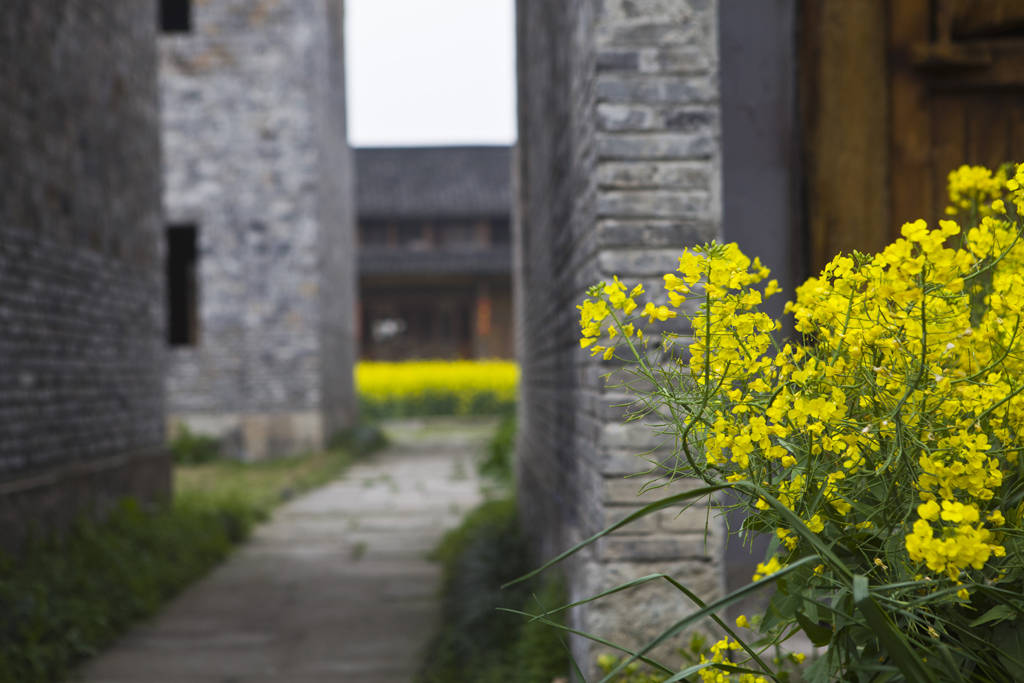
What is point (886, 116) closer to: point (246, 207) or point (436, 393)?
point (246, 207)

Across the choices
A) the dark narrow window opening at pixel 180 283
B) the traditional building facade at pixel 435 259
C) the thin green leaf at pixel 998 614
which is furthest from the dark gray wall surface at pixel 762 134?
the traditional building facade at pixel 435 259

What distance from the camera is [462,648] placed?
361 centimetres

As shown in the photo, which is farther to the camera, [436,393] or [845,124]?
[436,393]

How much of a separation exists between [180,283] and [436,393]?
25.7ft

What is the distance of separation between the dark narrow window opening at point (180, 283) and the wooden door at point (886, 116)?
435 inches

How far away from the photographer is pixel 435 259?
24.4 metres

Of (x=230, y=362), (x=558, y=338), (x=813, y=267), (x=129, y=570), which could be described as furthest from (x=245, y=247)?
(x=813, y=267)

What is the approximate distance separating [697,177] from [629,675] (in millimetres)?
1467

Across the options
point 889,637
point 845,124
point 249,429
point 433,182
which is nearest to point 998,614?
point 889,637

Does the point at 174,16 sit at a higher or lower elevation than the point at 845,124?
higher

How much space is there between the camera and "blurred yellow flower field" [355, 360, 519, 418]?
783 inches

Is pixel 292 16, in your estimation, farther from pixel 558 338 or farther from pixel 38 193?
pixel 558 338

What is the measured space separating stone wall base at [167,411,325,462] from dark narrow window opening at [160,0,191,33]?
5.36 metres

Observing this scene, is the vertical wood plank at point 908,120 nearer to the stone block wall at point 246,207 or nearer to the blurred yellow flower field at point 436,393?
the stone block wall at point 246,207
